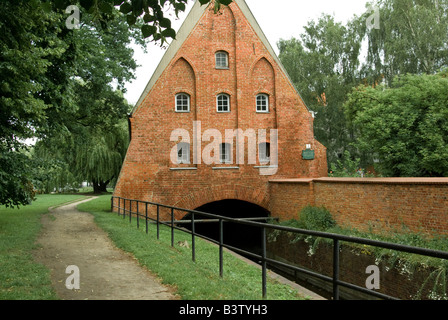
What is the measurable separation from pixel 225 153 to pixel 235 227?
514 centimetres

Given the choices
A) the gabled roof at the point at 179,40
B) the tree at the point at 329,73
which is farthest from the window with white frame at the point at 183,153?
the tree at the point at 329,73

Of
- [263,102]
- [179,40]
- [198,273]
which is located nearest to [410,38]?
[263,102]

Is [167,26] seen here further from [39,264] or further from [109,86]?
[109,86]

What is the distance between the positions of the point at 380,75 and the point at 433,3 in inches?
226

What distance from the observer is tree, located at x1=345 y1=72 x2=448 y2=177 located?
15664 mm

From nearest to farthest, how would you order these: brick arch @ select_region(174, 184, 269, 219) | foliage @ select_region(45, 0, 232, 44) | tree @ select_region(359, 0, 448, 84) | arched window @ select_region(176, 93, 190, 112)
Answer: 1. foliage @ select_region(45, 0, 232, 44)
2. brick arch @ select_region(174, 184, 269, 219)
3. arched window @ select_region(176, 93, 190, 112)
4. tree @ select_region(359, 0, 448, 84)

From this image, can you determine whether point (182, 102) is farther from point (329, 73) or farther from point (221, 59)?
point (329, 73)

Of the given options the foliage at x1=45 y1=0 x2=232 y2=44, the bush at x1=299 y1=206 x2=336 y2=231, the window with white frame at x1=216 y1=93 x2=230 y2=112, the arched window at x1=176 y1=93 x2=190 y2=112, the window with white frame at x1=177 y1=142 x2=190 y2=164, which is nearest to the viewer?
the foliage at x1=45 y1=0 x2=232 y2=44

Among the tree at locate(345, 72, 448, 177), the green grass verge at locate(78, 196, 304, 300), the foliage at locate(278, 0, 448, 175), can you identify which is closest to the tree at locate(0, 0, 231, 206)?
the green grass verge at locate(78, 196, 304, 300)

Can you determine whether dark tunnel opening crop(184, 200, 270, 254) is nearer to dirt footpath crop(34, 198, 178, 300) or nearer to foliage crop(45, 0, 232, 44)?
dirt footpath crop(34, 198, 178, 300)

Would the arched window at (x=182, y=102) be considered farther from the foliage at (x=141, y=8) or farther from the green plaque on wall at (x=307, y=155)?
the foliage at (x=141, y=8)

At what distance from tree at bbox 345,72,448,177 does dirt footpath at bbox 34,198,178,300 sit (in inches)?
499

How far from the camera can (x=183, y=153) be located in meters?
18.2

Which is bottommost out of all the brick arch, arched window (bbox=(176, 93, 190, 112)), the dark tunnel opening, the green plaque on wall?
the dark tunnel opening
